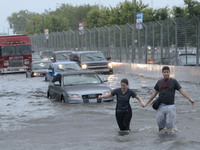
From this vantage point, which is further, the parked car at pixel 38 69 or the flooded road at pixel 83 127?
the parked car at pixel 38 69

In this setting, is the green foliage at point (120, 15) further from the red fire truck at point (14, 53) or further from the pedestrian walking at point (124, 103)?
the pedestrian walking at point (124, 103)

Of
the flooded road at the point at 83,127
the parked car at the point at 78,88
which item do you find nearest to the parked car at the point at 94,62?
the flooded road at the point at 83,127

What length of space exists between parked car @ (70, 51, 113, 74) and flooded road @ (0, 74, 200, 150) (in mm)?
18142

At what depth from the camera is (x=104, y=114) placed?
1903 cm

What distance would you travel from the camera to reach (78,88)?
21547 millimetres

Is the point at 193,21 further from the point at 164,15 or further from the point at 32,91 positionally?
the point at 164,15

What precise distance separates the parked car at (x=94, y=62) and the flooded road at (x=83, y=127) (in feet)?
59.5

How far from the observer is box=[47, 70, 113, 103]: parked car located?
21.2m

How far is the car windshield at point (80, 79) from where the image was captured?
2255 cm

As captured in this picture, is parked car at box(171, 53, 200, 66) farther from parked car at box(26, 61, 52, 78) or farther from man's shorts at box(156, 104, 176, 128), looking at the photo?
man's shorts at box(156, 104, 176, 128)

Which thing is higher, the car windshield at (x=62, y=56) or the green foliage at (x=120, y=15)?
the green foliage at (x=120, y=15)

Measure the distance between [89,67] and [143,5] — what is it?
114 feet

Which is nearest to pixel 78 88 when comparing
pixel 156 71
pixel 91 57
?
pixel 156 71

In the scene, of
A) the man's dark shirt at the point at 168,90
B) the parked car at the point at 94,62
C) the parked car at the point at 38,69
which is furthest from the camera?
the parked car at the point at 94,62
